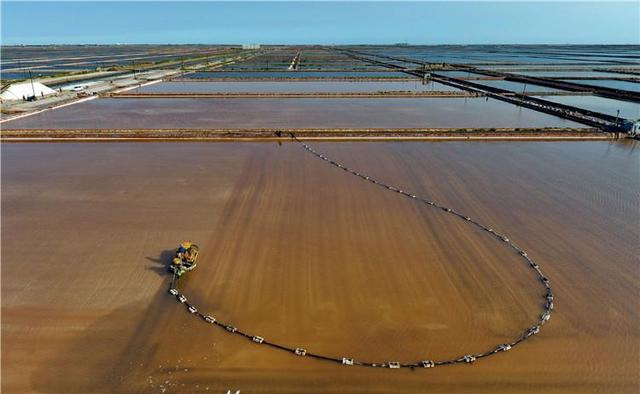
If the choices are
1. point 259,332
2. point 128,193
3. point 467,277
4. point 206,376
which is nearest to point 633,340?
point 467,277

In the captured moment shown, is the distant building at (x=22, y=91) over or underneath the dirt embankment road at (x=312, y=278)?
over

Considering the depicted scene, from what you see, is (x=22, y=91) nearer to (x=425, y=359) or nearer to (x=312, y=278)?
(x=312, y=278)

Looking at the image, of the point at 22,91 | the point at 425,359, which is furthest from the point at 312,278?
the point at 22,91

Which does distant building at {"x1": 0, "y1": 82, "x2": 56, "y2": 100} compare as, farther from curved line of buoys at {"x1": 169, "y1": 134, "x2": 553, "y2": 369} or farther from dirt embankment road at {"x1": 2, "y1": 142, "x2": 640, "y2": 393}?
curved line of buoys at {"x1": 169, "y1": 134, "x2": 553, "y2": 369}

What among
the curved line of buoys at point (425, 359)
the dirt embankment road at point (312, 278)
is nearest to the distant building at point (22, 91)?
the dirt embankment road at point (312, 278)

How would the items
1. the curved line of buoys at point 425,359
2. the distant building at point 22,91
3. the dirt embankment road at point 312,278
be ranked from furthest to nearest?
1. the distant building at point 22,91
2. the curved line of buoys at point 425,359
3. the dirt embankment road at point 312,278

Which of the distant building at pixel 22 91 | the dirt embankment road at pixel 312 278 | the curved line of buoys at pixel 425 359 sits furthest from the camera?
the distant building at pixel 22 91

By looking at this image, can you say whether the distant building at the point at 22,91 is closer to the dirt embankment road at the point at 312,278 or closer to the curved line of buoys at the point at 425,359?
the dirt embankment road at the point at 312,278

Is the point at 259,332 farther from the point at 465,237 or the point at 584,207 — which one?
the point at 584,207
